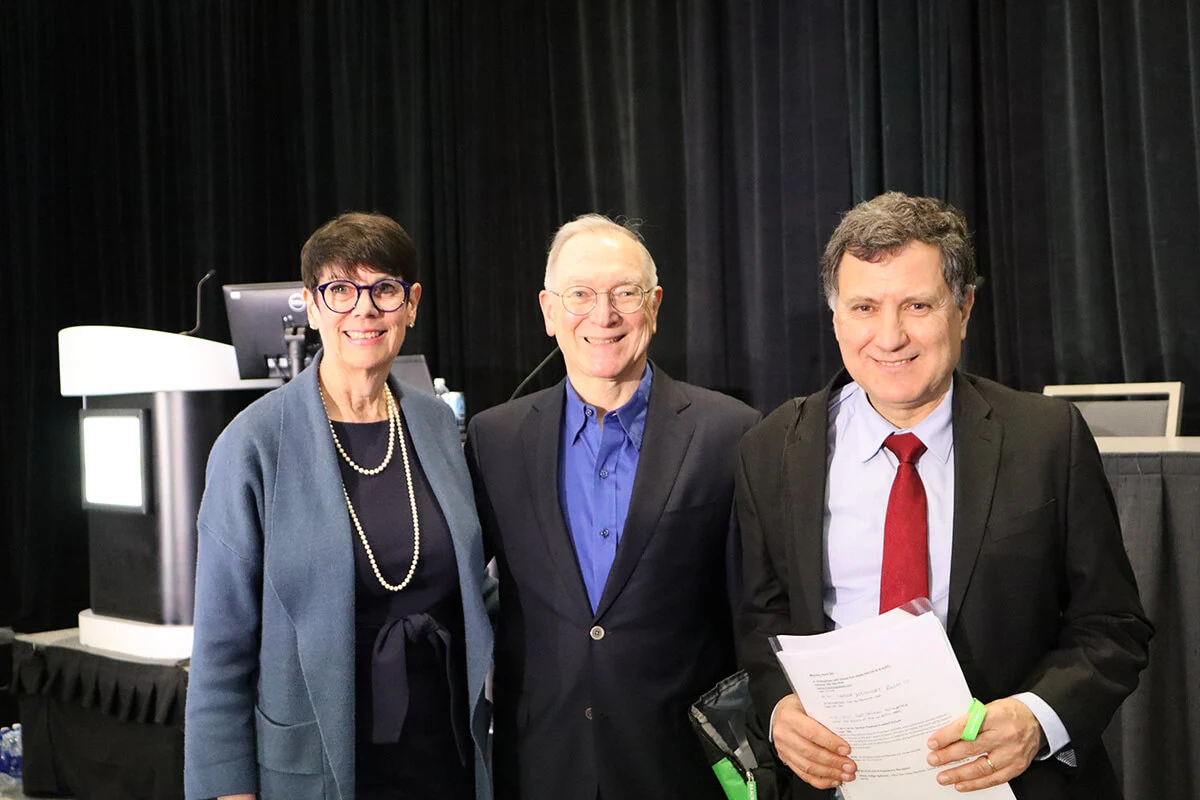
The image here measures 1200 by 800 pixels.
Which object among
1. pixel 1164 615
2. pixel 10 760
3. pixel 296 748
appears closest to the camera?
pixel 296 748

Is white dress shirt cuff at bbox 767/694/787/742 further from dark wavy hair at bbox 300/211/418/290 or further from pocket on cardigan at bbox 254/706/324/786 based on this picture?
dark wavy hair at bbox 300/211/418/290

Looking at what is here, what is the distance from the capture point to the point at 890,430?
5.74 ft

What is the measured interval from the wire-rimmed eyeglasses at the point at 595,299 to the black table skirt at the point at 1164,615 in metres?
1.47

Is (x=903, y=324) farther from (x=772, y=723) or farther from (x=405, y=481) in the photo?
(x=405, y=481)

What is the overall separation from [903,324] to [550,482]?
2.39 feet

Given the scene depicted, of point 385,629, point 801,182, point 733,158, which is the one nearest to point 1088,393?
point 801,182

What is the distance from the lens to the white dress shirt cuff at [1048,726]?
1540mm

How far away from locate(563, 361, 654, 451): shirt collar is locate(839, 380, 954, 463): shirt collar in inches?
18.2

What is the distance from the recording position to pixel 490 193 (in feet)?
19.0

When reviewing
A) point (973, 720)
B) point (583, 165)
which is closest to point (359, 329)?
point (973, 720)

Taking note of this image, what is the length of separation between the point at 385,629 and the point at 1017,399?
→ 3.77 feet

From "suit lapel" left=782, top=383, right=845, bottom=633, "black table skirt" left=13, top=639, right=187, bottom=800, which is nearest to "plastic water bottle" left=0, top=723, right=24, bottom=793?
"black table skirt" left=13, top=639, right=187, bottom=800

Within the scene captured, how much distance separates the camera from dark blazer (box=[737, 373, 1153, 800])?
158cm

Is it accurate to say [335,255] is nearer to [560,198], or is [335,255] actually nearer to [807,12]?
[807,12]
